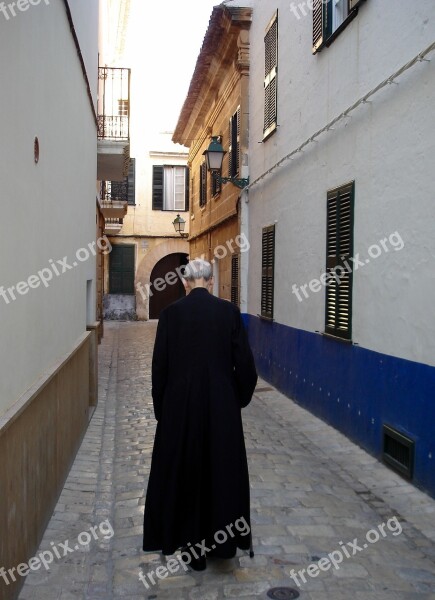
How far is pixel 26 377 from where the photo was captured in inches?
151

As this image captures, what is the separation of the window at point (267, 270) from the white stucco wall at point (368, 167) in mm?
287

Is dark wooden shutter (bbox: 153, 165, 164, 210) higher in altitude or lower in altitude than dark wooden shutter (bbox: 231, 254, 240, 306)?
higher

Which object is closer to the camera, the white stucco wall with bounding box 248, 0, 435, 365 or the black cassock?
the black cassock

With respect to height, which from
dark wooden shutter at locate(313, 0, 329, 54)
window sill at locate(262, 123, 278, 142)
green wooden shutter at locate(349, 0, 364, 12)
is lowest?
window sill at locate(262, 123, 278, 142)

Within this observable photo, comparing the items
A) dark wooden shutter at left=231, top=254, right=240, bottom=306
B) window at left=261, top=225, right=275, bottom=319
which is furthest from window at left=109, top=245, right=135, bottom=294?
window at left=261, top=225, right=275, bottom=319

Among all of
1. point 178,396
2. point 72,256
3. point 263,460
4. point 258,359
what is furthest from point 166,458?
point 258,359

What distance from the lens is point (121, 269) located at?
26.9m

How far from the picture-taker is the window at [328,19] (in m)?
7.39

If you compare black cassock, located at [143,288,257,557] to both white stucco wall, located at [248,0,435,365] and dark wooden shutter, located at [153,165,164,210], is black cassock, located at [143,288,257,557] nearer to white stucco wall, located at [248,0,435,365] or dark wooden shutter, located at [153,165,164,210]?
white stucco wall, located at [248,0,435,365]

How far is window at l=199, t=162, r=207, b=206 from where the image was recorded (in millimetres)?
18373

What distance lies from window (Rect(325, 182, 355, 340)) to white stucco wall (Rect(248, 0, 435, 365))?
150 millimetres

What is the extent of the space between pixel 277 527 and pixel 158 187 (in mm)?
23606

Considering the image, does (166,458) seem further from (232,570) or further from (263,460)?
(263,460)

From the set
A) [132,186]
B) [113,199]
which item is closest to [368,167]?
[113,199]
